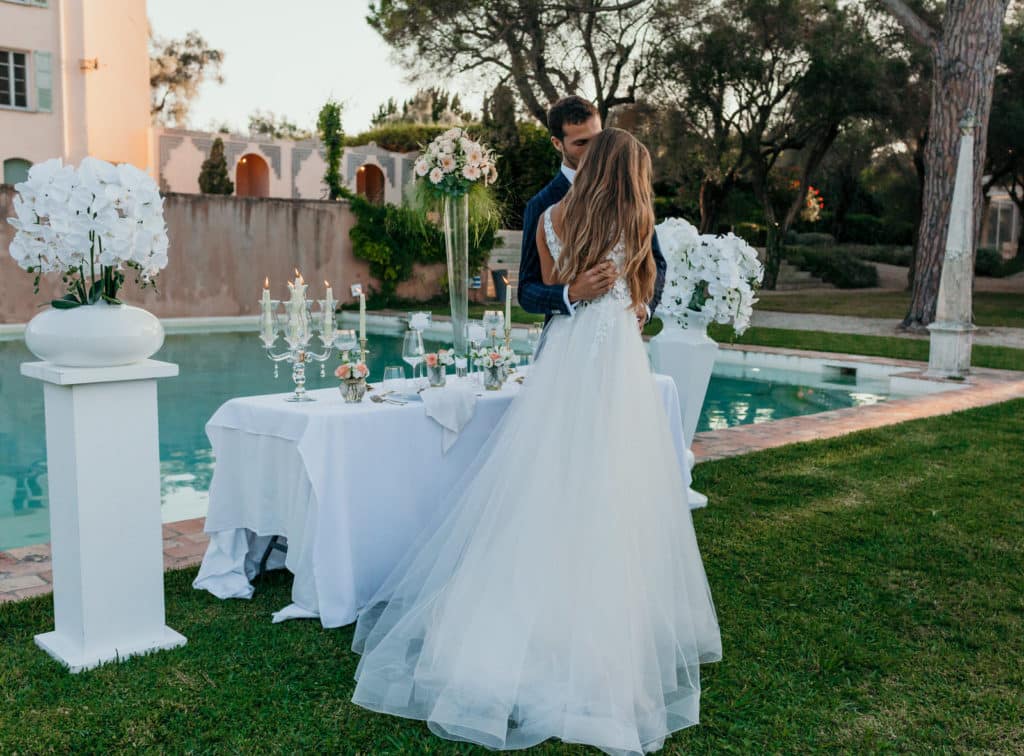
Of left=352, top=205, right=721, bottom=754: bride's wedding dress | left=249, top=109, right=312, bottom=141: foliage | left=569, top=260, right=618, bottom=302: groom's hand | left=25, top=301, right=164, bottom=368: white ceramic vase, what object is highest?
left=249, top=109, right=312, bottom=141: foliage

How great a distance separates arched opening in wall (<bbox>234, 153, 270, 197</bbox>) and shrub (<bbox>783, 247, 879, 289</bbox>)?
14612 mm

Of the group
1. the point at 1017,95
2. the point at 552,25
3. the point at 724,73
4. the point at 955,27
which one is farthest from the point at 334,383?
the point at 1017,95

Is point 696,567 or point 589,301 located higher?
point 589,301

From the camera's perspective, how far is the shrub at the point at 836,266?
81.8ft

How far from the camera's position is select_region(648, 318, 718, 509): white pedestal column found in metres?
5.27

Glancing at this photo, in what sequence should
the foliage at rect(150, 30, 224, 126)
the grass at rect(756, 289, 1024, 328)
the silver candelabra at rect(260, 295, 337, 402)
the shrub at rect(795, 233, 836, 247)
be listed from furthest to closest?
1. the foliage at rect(150, 30, 224, 126)
2. the shrub at rect(795, 233, 836, 247)
3. the grass at rect(756, 289, 1024, 328)
4. the silver candelabra at rect(260, 295, 337, 402)

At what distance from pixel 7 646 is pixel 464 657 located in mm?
1613

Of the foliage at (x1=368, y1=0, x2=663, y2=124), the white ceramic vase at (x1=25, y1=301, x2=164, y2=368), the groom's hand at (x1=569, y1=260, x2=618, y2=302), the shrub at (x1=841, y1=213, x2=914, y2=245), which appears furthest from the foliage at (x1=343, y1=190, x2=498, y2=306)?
the shrub at (x1=841, y1=213, x2=914, y2=245)

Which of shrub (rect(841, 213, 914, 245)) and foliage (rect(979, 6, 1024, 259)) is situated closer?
foliage (rect(979, 6, 1024, 259))

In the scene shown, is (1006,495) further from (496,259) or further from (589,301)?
(496,259)

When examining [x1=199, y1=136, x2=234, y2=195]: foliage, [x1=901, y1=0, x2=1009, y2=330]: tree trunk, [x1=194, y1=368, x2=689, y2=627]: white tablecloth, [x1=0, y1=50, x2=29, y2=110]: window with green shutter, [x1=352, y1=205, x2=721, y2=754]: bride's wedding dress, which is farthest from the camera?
[x1=199, y1=136, x2=234, y2=195]: foliage

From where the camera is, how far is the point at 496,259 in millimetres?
21078

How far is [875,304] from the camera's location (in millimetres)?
18859

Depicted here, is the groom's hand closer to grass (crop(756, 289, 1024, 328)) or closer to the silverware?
the silverware
